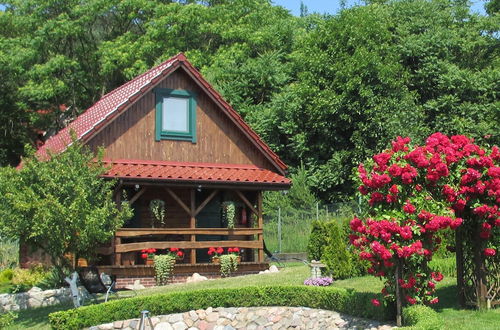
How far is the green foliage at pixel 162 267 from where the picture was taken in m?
20.9

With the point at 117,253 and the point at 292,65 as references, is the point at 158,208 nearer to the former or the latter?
the point at 117,253

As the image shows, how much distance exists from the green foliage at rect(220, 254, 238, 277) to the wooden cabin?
0.30 meters

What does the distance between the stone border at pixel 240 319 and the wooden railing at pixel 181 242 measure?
468cm

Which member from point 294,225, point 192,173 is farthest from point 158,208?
point 294,225

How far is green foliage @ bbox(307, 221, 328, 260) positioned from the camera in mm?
18391

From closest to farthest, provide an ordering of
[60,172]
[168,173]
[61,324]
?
[61,324] → [60,172] → [168,173]

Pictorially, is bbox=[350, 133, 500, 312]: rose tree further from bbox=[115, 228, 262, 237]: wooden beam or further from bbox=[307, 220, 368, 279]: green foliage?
bbox=[115, 228, 262, 237]: wooden beam

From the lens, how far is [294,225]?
86.4 ft

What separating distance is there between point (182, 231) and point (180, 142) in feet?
9.96

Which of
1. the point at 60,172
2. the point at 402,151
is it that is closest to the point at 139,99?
the point at 60,172

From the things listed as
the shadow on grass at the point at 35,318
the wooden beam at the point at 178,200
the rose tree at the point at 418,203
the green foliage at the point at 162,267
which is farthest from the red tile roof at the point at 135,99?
the rose tree at the point at 418,203

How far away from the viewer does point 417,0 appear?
1430 inches

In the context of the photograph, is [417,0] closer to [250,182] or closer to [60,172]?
[250,182]

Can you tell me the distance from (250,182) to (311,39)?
42.9 feet
